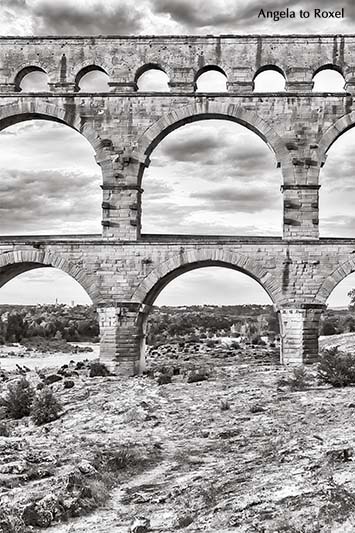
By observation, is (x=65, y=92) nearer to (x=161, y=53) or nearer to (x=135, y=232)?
(x=161, y=53)

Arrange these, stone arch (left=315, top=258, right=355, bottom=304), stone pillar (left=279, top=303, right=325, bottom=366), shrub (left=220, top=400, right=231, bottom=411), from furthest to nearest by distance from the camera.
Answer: stone arch (left=315, top=258, right=355, bottom=304)
stone pillar (left=279, top=303, right=325, bottom=366)
shrub (left=220, top=400, right=231, bottom=411)

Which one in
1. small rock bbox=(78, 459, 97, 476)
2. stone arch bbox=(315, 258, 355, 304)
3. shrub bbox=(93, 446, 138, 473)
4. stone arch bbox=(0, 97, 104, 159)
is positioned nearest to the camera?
small rock bbox=(78, 459, 97, 476)

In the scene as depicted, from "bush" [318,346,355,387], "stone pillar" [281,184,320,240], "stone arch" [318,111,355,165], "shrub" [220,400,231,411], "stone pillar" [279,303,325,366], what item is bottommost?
"shrub" [220,400,231,411]

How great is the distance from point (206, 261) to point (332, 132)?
21.1 feet

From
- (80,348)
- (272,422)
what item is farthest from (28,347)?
(272,422)

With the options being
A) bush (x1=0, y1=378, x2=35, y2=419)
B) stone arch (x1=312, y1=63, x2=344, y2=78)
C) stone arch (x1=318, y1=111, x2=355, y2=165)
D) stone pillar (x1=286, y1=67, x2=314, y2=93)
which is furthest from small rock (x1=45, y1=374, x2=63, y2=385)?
stone arch (x1=312, y1=63, x2=344, y2=78)

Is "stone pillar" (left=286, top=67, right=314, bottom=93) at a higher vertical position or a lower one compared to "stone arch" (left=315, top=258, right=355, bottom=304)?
higher

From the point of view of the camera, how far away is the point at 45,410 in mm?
16125

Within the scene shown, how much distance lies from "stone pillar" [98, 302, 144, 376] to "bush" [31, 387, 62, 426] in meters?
5.00

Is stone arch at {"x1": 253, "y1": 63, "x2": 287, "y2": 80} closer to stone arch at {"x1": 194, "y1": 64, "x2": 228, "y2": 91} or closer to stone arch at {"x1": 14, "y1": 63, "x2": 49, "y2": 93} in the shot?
stone arch at {"x1": 194, "y1": 64, "x2": 228, "y2": 91}

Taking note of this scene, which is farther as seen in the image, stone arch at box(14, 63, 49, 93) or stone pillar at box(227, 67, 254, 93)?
stone arch at box(14, 63, 49, 93)

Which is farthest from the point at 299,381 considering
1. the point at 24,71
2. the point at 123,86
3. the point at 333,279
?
the point at 24,71

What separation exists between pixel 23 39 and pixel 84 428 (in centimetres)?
1529

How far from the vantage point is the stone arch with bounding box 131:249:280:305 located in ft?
71.4
